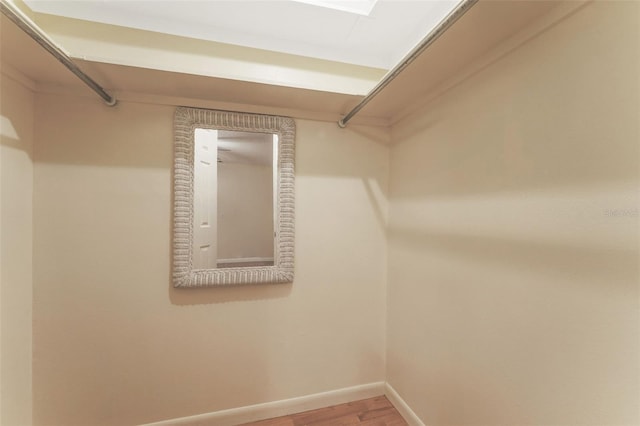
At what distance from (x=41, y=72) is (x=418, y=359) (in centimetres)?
248

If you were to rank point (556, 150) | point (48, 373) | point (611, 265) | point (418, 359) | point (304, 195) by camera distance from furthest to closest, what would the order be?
1. point (304, 195)
2. point (418, 359)
3. point (48, 373)
4. point (556, 150)
5. point (611, 265)

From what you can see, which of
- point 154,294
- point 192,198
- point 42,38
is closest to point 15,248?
point 154,294

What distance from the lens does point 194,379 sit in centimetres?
148

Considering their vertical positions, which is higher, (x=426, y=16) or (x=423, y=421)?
(x=426, y=16)

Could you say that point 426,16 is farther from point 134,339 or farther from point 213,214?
point 134,339

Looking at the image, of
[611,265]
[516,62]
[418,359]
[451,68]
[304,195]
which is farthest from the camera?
[304,195]

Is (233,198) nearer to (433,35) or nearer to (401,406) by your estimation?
(433,35)

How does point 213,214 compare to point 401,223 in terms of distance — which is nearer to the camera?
point 213,214

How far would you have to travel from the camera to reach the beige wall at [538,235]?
0.69 m

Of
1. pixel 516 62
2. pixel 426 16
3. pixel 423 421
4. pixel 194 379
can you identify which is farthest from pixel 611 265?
pixel 194 379

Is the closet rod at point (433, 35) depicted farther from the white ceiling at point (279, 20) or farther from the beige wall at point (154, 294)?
the beige wall at point (154, 294)

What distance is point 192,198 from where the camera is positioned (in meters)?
1.46

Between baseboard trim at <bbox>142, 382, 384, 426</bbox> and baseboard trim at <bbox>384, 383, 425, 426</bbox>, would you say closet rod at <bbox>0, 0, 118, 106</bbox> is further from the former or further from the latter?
baseboard trim at <bbox>384, 383, 425, 426</bbox>

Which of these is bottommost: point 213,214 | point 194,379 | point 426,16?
point 194,379
